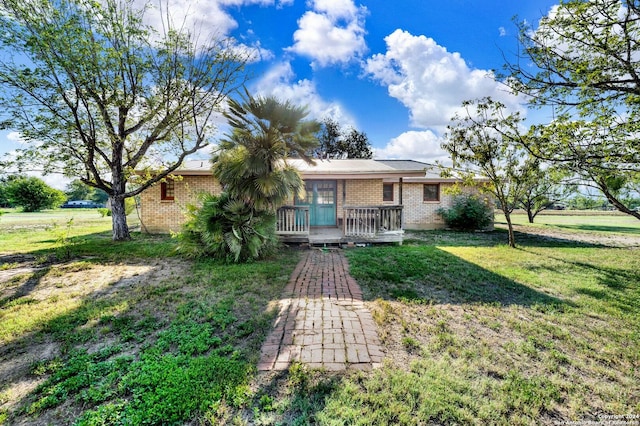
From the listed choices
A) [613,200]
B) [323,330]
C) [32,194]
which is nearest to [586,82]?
[613,200]

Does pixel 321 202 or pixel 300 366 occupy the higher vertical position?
pixel 321 202

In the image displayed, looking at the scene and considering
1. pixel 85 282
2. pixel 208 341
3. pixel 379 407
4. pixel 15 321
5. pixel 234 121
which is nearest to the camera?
pixel 379 407

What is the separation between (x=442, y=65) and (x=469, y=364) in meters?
11.7

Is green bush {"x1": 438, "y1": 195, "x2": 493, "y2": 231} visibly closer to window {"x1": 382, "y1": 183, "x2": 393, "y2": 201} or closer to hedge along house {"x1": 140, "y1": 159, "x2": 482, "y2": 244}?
hedge along house {"x1": 140, "y1": 159, "x2": 482, "y2": 244}

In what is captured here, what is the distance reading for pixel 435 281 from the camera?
18.2 feet

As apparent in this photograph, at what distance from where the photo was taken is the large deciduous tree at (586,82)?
4.84m

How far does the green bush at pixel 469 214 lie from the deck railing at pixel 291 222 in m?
8.85

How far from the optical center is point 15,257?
A: 7320 millimetres

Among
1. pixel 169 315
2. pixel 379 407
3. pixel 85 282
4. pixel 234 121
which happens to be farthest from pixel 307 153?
pixel 379 407

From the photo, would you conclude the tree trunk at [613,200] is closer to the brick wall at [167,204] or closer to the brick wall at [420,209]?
the brick wall at [420,209]

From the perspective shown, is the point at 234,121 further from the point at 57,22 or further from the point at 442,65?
the point at 442,65

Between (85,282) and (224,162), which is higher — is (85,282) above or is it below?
below

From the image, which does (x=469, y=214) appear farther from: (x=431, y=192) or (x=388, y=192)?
(x=388, y=192)

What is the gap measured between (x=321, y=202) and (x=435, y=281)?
7.42 metres
